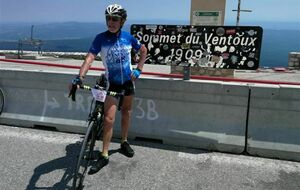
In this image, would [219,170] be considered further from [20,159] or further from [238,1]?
[238,1]

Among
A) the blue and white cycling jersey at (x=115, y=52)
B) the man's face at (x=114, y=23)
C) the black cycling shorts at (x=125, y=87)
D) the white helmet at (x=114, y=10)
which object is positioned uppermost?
the white helmet at (x=114, y=10)

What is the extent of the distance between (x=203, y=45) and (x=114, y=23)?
8.32 ft

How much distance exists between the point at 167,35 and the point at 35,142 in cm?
313

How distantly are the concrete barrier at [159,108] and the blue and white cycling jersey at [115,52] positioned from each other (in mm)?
802

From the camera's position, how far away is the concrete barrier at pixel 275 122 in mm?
5238

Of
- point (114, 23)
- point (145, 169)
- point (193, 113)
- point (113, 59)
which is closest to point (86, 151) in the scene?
point (145, 169)

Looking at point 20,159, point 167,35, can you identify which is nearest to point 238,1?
point 167,35

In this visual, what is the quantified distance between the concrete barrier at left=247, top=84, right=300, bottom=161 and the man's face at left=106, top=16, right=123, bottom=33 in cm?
208

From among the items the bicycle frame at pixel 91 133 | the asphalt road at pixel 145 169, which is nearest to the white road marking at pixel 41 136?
the asphalt road at pixel 145 169

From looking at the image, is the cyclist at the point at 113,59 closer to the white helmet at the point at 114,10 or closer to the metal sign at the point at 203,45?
the white helmet at the point at 114,10

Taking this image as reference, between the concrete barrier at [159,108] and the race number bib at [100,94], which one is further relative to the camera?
the concrete barrier at [159,108]

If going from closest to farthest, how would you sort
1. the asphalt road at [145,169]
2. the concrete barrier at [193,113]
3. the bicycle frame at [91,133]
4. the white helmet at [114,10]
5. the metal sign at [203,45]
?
1. the bicycle frame at [91,133]
2. the asphalt road at [145,169]
3. the white helmet at [114,10]
4. the concrete barrier at [193,113]
5. the metal sign at [203,45]

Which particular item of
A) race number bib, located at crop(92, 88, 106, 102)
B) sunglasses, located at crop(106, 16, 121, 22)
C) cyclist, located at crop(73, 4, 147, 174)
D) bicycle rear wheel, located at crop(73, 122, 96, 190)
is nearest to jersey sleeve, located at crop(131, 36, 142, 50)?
cyclist, located at crop(73, 4, 147, 174)

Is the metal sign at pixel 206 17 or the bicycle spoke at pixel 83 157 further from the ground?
the metal sign at pixel 206 17
